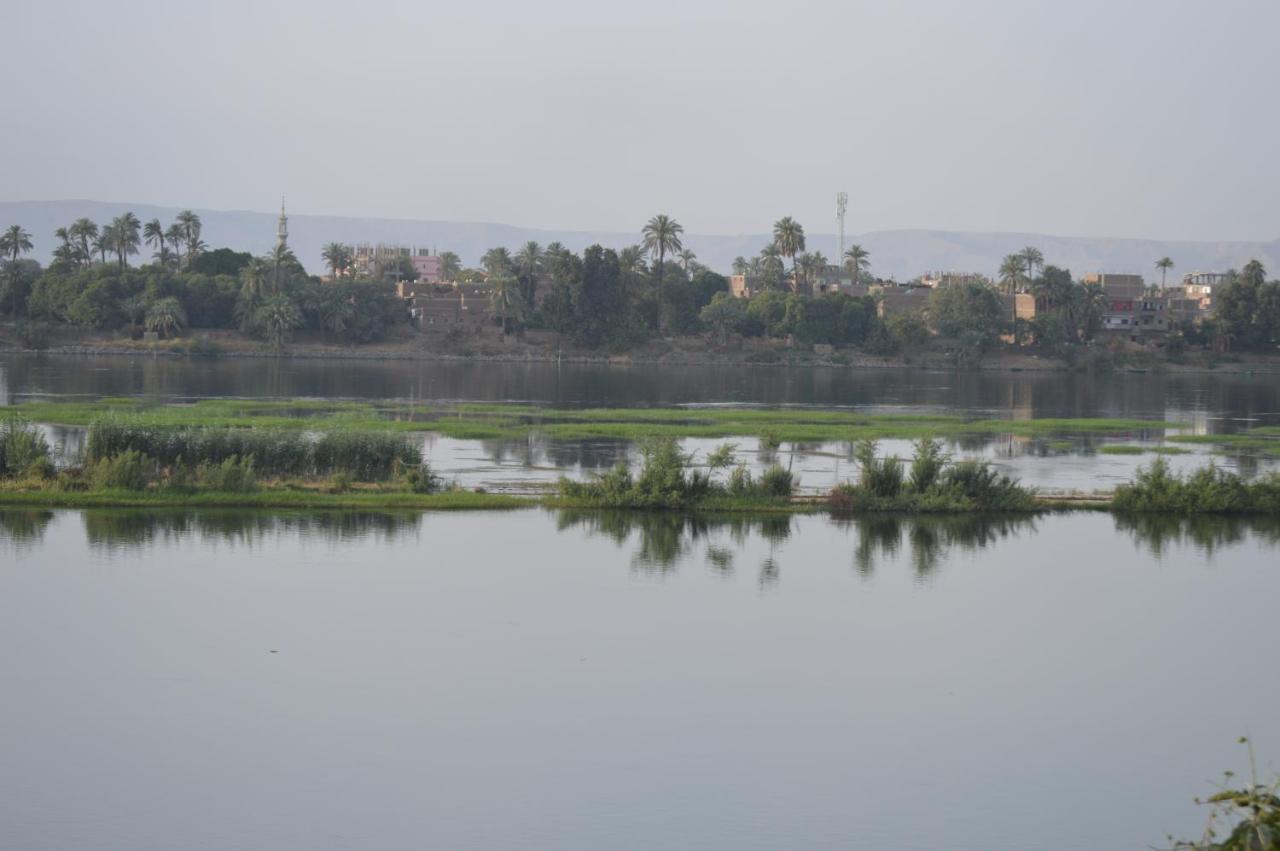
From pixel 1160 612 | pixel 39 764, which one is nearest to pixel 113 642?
pixel 39 764

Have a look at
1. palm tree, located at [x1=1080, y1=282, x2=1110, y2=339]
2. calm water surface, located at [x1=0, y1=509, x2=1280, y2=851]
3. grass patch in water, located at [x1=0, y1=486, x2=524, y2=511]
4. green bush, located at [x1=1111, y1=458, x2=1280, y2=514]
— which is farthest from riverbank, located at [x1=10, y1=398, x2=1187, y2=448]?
palm tree, located at [x1=1080, y1=282, x2=1110, y2=339]

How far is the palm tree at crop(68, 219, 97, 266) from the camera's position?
12675cm

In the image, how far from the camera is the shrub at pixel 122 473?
2816 cm

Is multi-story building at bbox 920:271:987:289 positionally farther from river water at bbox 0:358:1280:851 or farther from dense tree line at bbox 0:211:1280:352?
river water at bbox 0:358:1280:851

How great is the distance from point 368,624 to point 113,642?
3.23 metres

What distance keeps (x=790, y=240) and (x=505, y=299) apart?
33997 millimetres

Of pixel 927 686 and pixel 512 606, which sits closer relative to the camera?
pixel 927 686

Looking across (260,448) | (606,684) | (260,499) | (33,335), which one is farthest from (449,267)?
(606,684)

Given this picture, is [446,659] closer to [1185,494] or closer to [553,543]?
[553,543]

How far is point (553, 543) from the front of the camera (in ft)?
86.2

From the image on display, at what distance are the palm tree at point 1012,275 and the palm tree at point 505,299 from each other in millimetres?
49736

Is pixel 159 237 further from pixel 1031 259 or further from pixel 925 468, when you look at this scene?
pixel 925 468

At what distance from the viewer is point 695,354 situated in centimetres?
11775

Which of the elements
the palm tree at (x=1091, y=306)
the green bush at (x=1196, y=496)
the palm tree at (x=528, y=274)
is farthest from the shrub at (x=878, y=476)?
the palm tree at (x=1091, y=306)
